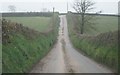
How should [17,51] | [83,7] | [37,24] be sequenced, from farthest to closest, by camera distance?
[37,24] → [83,7] → [17,51]

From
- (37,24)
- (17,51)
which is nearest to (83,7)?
(37,24)

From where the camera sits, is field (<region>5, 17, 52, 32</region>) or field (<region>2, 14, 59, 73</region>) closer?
field (<region>2, 14, 59, 73</region>)

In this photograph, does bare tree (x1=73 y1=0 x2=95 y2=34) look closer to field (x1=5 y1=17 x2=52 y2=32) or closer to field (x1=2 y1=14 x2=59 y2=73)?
field (x1=5 y1=17 x2=52 y2=32)

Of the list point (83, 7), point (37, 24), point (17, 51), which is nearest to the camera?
point (17, 51)

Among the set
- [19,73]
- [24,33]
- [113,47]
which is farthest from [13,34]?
[113,47]

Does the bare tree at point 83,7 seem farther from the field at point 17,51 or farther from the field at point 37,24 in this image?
the field at point 17,51

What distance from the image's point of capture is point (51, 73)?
2625 centimetres

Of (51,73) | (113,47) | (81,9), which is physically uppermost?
(81,9)

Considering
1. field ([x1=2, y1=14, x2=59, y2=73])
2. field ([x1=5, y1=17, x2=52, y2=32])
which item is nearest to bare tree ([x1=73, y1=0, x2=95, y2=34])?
field ([x1=5, y1=17, x2=52, y2=32])

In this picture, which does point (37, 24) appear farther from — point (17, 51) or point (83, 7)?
point (17, 51)

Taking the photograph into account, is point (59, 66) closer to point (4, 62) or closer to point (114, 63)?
point (114, 63)

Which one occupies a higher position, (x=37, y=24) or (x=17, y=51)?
(x=37, y=24)

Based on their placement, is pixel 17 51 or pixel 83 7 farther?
pixel 83 7

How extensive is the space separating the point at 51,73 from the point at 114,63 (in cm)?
646
